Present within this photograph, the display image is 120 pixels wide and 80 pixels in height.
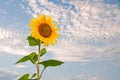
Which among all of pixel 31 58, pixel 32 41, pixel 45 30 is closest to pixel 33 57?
pixel 31 58

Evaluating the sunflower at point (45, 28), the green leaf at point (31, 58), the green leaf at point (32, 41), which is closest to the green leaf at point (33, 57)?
the green leaf at point (31, 58)

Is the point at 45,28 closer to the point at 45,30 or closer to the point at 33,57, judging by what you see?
the point at 45,30

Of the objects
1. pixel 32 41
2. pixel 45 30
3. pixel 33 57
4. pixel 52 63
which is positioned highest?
pixel 45 30

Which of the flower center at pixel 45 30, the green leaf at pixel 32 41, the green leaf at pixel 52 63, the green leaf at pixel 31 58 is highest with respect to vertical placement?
the flower center at pixel 45 30

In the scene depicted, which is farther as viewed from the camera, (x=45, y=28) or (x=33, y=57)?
(x=45, y=28)

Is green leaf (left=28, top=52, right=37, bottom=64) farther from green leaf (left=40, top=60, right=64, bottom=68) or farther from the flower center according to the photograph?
the flower center

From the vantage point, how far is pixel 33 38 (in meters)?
3.61

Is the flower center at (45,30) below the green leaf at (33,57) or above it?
above

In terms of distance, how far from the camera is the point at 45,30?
4.06 meters

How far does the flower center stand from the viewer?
4.00 m

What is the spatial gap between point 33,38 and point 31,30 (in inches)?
13.0

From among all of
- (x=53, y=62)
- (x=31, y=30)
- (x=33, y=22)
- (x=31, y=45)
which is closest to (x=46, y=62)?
(x=53, y=62)

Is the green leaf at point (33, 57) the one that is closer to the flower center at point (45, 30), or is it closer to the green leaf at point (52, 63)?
the green leaf at point (52, 63)

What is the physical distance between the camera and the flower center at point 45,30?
13.1 ft
